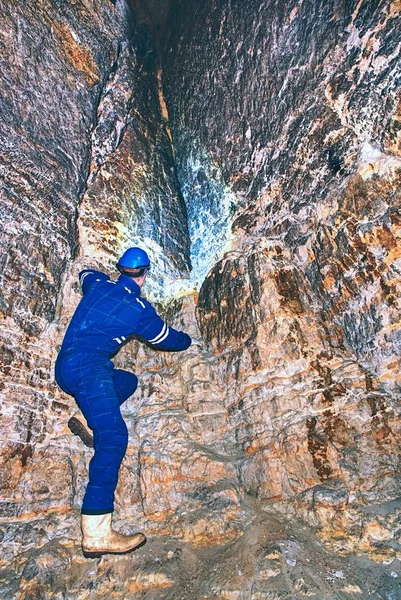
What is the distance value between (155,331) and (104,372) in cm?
55

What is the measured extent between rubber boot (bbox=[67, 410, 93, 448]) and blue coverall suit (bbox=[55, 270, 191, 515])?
0.88ft

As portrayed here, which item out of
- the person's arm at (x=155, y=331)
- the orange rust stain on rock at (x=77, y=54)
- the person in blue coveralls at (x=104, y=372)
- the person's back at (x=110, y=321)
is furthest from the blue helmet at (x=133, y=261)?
the orange rust stain on rock at (x=77, y=54)

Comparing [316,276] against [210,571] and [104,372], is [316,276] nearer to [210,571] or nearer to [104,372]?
[104,372]

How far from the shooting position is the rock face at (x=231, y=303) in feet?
8.74

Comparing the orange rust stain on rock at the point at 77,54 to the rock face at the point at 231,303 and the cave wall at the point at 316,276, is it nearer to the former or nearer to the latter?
the rock face at the point at 231,303

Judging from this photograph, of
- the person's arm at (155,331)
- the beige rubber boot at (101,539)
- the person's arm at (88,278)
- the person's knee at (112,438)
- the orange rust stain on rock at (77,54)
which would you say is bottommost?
the beige rubber boot at (101,539)

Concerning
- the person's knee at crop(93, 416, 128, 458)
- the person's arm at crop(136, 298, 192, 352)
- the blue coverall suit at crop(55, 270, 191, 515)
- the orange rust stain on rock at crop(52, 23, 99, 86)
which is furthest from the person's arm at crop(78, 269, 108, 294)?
the orange rust stain on rock at crop(52, 23, 99, 86)

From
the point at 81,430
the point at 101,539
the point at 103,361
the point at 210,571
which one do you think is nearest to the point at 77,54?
the point at 103,361

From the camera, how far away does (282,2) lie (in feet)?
14.6

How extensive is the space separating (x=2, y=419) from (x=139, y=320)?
49.2 inches

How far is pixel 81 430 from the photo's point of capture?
3.29 m

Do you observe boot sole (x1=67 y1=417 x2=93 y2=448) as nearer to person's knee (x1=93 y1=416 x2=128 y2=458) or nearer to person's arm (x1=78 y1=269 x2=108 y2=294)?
person's knee (x1=93 y1=416 x2=128 y2=458)

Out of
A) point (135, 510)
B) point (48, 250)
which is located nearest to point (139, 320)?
point (48, 250)

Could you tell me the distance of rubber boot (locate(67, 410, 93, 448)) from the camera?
3264 millimetres
